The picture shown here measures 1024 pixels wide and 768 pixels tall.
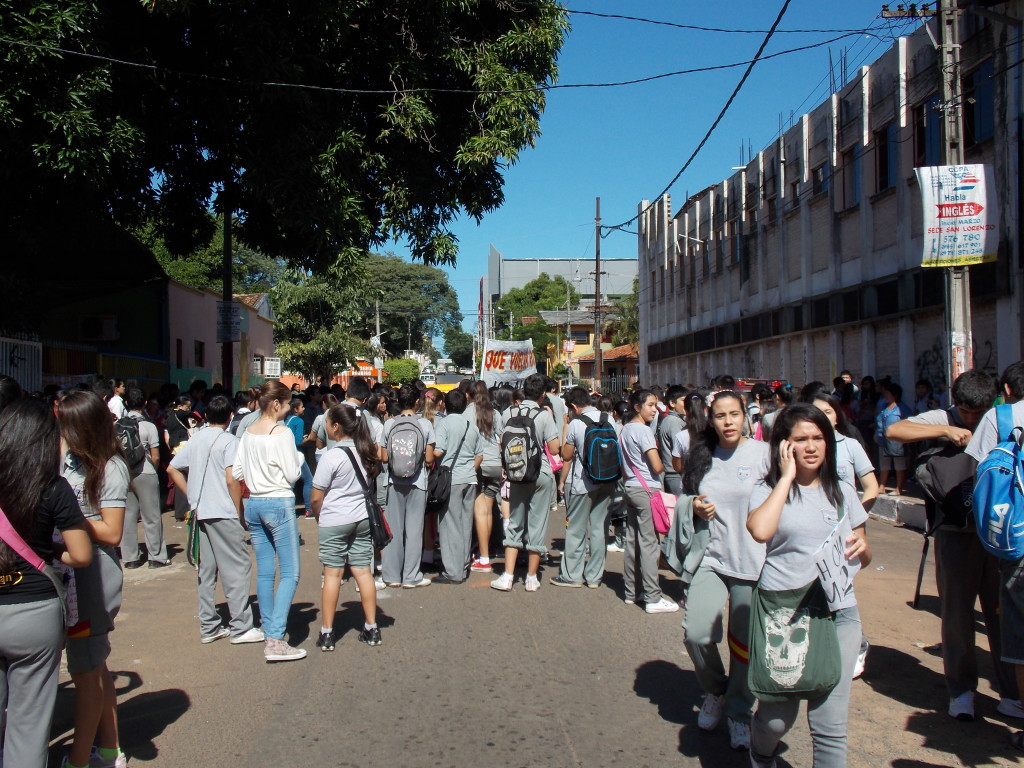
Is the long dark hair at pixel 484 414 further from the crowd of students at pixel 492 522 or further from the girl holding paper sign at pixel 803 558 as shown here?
the girl holding paper sign at pixel 803 558

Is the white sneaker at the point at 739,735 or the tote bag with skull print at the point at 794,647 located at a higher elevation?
the tote bag with skull print at the point at 794,647

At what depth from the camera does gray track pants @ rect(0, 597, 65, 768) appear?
3311 millimetres

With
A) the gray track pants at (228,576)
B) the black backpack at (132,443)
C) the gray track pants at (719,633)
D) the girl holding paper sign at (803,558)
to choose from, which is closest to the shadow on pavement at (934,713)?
the gray track pants at (719,633)

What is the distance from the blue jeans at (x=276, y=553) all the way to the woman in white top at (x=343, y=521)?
21 cm

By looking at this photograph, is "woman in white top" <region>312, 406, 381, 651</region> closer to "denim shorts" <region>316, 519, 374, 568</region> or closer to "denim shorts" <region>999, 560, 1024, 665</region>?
"denim shorts" <region>316, 519, 374, 568</region>

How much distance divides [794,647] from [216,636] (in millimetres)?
4722

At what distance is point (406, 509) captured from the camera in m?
8.34

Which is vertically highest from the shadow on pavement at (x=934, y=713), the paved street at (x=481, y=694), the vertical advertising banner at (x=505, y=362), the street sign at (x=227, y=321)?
the street sign at (x=227, y=321)

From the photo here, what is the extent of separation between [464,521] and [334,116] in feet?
23.2


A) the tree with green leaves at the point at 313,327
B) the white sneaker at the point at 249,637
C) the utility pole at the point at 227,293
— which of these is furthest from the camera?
the tree with green leaves at the point at 313,327

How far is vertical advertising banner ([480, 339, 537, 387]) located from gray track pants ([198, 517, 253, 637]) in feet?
52.5

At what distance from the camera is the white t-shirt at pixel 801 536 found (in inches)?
145

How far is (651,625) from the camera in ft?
23.2

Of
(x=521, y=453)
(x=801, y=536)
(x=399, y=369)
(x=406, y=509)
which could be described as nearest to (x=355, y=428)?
(x=406, y=509)
